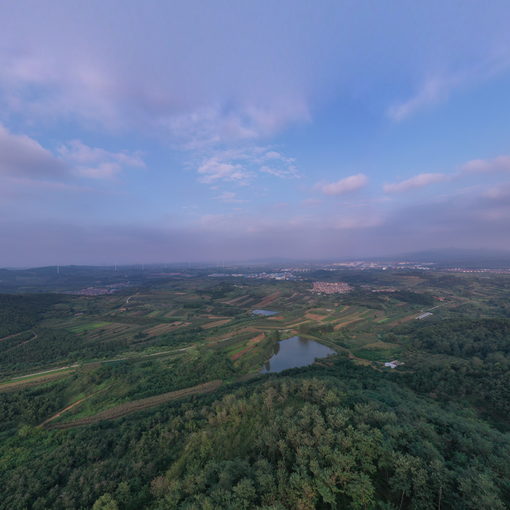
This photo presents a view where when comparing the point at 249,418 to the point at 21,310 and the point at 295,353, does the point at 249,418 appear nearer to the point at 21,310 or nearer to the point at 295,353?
the point at 295,353

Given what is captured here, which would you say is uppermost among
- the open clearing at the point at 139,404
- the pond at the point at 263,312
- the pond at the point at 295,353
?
the pond at the point at 263,312

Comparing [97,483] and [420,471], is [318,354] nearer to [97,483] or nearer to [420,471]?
[420,471]

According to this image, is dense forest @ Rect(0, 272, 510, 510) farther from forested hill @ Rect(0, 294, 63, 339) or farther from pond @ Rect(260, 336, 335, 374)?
pond @ Rect(260, 336, 335, 374)

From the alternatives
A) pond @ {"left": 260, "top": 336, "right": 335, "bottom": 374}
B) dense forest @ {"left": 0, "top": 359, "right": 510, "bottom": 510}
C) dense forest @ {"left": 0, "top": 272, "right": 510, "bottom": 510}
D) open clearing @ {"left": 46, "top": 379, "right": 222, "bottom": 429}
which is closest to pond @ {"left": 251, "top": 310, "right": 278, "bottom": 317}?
dense forest @ {"left": 0, "top": 272, "right": 510, "bottom": 510}

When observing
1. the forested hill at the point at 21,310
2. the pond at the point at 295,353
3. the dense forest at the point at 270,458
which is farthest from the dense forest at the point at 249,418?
the pond at the point at 295,353

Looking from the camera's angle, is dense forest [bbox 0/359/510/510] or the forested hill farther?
the forested hill

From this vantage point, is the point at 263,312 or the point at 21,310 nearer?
the point at 21,310

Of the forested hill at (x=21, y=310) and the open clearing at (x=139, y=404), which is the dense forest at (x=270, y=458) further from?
the forested hill at (x=21, y=310)

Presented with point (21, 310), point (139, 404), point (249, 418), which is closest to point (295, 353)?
point (249, 418)

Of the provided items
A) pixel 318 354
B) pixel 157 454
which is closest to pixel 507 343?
pixel 318 354
